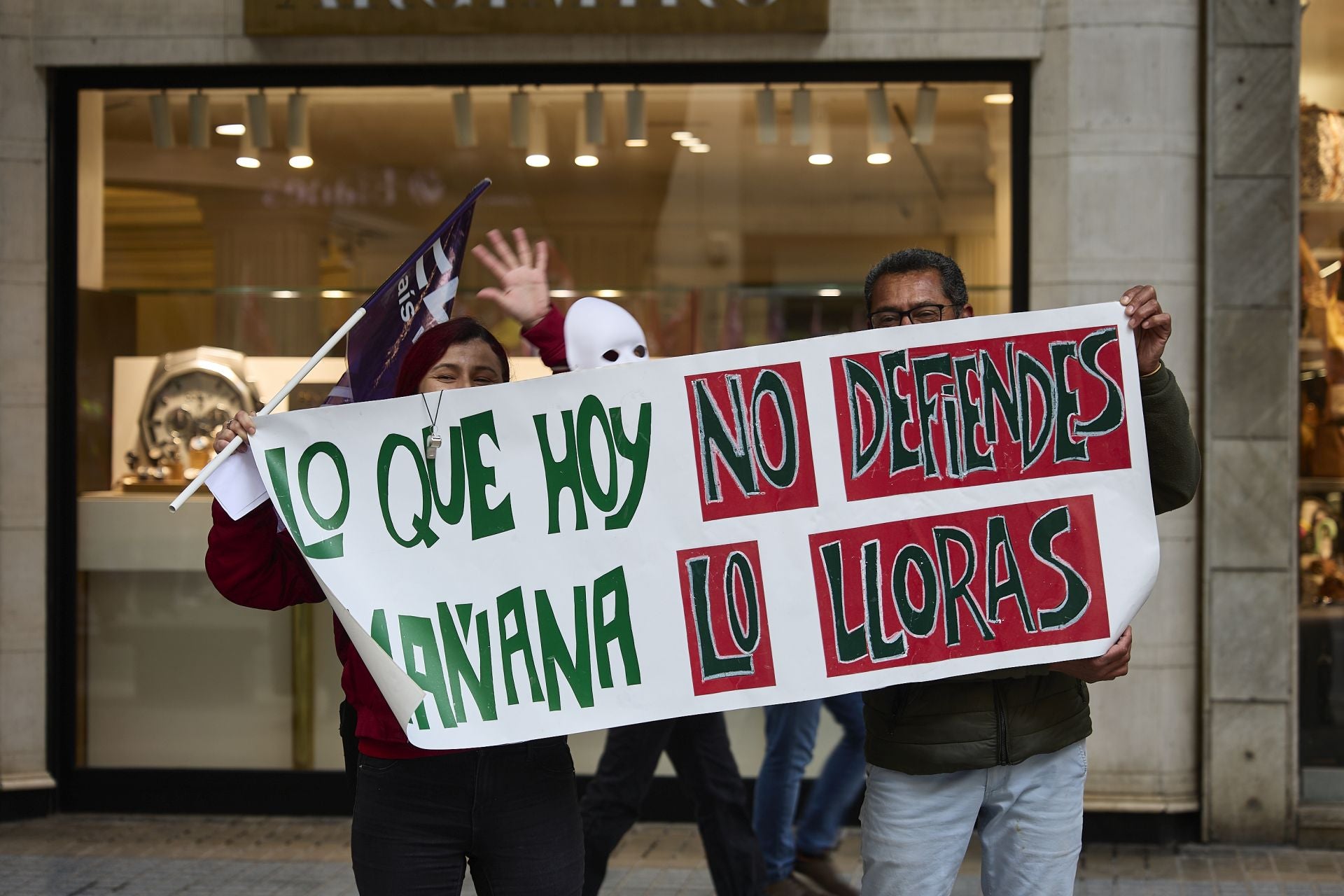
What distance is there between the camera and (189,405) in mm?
6977

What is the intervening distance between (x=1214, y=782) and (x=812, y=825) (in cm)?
172

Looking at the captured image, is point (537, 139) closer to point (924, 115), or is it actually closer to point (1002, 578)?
point (924, 115)

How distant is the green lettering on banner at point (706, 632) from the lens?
3.26 m

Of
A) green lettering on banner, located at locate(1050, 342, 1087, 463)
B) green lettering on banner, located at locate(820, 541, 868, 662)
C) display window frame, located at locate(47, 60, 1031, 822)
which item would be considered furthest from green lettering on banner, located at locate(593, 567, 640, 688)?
display window frame, located at locate(47, 60, 1031, 822)

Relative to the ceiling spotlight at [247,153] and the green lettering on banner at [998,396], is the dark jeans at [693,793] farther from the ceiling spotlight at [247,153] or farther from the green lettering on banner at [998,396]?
the ceiling spotlight at [247,153]

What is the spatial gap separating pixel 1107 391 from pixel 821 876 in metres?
3.06

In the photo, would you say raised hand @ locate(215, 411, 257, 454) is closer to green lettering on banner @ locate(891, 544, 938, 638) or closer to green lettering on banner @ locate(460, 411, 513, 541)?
green lettering on banner @ locate(460, 411, 513, 541)

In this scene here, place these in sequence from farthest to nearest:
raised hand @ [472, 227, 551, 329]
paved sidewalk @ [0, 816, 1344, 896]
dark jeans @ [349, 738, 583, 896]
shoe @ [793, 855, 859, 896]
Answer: paved sidewalk @ [0, 816, 1344, 896]
shoe @ [793, 855, 859, 896]
raised hand @ [472, 227, 551, 329]
dark jeans @ [349, 738, 583, 896]

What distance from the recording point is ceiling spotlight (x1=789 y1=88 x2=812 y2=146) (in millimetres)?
6797

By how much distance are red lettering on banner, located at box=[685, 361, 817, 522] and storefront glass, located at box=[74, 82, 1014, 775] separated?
3555 millimetres

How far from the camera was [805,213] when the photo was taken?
696 centimetres

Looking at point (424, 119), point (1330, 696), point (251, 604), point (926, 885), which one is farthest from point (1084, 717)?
point (424, 119)

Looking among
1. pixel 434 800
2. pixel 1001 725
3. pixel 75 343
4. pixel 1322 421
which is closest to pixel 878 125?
pixel 1322 421

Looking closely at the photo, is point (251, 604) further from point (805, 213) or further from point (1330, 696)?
point (1330, 696)
